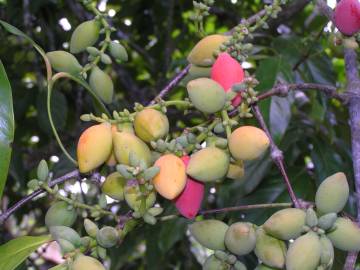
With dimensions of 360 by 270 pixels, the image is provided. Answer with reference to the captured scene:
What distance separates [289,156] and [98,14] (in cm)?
92

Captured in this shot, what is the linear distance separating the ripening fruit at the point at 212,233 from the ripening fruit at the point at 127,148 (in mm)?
117

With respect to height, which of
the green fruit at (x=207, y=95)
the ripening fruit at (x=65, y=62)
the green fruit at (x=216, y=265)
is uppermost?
the green fruit at (x=207, y=95)

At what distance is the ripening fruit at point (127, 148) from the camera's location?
787mm

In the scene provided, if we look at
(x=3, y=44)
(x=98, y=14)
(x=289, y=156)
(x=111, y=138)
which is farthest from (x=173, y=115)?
(x=111, y=138)

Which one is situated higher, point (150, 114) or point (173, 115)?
point (150, 114)

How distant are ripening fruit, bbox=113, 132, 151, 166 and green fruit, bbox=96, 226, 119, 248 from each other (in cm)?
9

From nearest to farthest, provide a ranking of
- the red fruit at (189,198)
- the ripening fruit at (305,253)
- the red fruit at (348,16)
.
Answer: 1. the ripening fruit at (305,253)
2. the red fruit at (189,198)
3. the red fruit at (348,16)

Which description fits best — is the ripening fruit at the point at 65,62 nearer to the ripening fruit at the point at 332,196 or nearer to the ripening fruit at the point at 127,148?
the ripening fruit at the point at 127,148

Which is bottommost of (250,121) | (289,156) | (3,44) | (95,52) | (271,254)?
(289,156)

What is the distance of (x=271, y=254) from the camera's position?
0.77 metres

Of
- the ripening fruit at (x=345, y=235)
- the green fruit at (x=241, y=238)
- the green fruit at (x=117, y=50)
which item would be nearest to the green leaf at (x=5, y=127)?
the green fruit at (x=117, y=50)

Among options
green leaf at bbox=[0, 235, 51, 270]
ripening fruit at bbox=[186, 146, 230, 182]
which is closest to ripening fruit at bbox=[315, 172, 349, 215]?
ripening fruit at bbox=[186, 146, 230, 182]

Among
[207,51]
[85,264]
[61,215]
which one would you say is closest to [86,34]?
[207,51]

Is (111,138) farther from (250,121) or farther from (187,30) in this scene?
(187,30)
